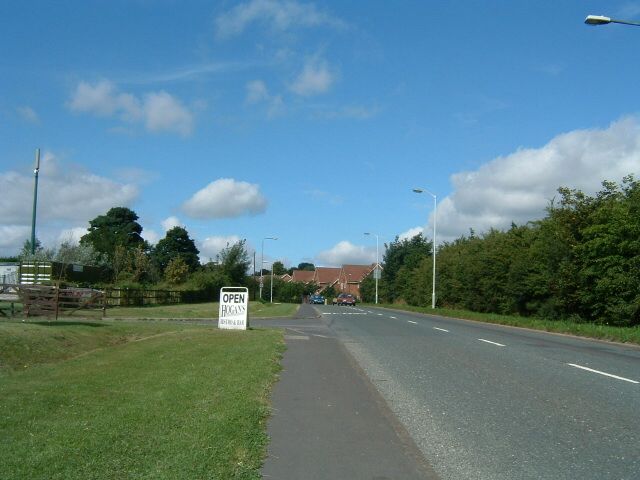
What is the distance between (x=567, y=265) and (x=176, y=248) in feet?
257

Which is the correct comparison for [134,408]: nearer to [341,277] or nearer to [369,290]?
[369,290]

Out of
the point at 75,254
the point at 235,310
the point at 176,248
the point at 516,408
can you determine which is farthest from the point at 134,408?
the point at 176,248

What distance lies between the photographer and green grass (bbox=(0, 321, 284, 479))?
629cm

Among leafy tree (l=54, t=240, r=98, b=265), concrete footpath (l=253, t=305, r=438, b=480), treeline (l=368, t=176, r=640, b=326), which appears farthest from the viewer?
leafy tree (l=54, t=240, r=98, b=265)

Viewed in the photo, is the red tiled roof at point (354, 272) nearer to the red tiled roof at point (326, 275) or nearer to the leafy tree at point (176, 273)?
the red tiled roof at point (326, 275)

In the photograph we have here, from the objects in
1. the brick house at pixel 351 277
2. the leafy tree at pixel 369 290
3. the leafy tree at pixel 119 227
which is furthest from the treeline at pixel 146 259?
the brick house at pixel 351 277

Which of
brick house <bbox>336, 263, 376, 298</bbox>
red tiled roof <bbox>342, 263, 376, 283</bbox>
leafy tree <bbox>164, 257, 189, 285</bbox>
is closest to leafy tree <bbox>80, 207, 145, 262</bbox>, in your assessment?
leafy tree <bbox>164, 257, 189, 285</bbox>

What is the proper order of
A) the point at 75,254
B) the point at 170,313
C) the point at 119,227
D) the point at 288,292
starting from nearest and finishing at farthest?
the point at 170,313, the point at 75,254, the point at 119,227, the point at 288,292

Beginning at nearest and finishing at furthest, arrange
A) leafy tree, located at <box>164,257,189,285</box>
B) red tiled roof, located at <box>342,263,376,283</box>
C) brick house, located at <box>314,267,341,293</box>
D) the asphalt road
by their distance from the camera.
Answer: the asphalt road, leafy tree, located at <box>164,257,189,285</box>, red tiled roof, located at <box>342,263,376,283</box>, brick house, located at <box>314,267,341,293</box>

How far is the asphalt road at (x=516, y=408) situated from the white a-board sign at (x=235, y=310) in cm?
729

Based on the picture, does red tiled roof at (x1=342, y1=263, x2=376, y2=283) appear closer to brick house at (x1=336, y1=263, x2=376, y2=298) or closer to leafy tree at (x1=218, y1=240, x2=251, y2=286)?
brick house at (x1=336, y1=263, x2=376, y2=298)

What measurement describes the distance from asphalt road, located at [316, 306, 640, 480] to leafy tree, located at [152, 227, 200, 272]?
90.5 m

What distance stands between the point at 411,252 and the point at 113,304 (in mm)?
63718

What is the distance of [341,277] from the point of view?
170 meters
